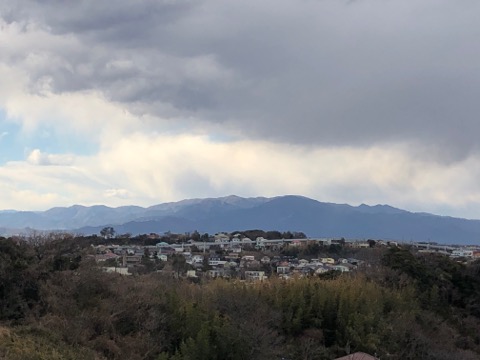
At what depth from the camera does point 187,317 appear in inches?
768

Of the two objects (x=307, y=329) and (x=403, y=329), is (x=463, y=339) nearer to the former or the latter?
(x=403, y=329)

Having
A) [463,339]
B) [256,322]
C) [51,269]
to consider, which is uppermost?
[51,269]

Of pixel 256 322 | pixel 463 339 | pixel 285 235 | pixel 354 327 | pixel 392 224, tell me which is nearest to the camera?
pixel 256 322

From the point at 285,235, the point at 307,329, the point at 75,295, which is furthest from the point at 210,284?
the point at 285,235

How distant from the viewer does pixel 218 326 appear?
60.5 ft

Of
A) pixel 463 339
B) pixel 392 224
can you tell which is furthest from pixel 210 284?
pixel 392 224

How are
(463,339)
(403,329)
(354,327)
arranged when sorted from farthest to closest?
(463,339)
(403,329)
(354,327)

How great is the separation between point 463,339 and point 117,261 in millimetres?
23262

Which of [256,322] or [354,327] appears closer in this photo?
[256,322]

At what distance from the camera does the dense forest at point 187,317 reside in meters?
17.5

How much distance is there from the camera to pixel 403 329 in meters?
25.2

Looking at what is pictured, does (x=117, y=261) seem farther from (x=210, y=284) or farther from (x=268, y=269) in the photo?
(x=210, y=284)

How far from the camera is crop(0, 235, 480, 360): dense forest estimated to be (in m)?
17.5

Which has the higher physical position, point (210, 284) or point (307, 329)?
point (210, 284)
